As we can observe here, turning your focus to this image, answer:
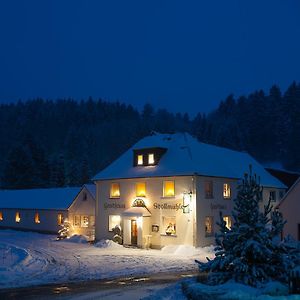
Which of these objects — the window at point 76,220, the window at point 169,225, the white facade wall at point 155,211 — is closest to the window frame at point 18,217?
the window at point 76,220

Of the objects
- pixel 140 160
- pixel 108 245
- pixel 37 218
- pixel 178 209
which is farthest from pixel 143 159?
pixel 37 218

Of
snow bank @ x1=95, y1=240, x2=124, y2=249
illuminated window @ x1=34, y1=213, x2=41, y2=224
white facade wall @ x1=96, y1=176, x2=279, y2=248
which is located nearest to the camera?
white facade wall @ x1=96, y1=176, x2=279, y2=248

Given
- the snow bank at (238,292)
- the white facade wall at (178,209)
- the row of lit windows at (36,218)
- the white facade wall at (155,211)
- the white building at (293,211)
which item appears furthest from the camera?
the row of lit windows at (36,218)

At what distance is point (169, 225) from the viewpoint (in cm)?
3581

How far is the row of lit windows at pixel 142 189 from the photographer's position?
35969 mm

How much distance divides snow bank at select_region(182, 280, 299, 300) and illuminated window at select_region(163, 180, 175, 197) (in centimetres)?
1895

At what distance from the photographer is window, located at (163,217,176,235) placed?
116ft

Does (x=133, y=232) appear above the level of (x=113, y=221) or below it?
below

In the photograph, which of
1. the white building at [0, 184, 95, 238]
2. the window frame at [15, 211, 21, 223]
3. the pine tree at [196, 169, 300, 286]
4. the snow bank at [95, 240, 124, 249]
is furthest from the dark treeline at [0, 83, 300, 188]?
the pine tree at [196, 169, 300, 286]

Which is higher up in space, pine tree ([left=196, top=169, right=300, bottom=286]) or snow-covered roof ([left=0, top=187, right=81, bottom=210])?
snow-covered roof ([left=0, top=187, right=81, bottom=210])

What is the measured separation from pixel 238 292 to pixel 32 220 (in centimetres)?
4102

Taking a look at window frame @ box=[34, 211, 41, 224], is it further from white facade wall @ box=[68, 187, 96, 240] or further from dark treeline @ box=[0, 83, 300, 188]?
dark treeline @ box=[0, 83, 300, 188]

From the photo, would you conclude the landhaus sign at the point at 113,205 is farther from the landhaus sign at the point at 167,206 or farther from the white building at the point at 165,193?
the landhaus sign at the point at 167,206

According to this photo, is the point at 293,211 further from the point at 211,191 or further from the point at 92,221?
the point at 92,221
